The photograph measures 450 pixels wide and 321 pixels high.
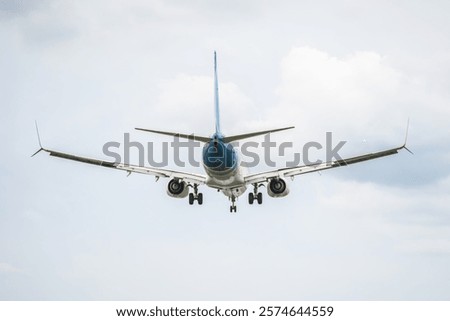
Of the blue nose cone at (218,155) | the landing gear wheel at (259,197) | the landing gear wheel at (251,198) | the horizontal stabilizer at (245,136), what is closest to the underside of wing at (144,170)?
the blue nose cone at (218,155)

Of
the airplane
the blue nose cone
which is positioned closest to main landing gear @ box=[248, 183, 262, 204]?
the airplane

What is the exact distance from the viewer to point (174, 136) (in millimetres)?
58688

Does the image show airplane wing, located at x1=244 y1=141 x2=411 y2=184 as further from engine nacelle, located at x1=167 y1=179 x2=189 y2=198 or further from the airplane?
engine nacelle, located at x1=167 y1=179 x2=189 y2=198

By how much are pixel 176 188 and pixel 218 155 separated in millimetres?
7185

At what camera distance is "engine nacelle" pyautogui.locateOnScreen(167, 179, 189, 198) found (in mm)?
65938

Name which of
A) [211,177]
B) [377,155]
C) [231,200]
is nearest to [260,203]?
[231,200]

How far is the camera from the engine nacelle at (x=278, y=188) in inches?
2601

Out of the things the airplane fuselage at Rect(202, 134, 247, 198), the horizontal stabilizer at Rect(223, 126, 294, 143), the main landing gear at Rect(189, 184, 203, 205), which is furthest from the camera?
the main landing gear at Rect(189, 184, 203, 205)

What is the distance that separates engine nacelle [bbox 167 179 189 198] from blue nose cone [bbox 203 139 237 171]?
5.59 m

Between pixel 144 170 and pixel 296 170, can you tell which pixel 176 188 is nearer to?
pixel 144 170

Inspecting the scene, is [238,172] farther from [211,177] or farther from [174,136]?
[174,136]

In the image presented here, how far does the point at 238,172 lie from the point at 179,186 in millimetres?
5393

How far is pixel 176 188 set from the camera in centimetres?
6600

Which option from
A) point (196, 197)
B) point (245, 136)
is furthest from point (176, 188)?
point (245, 136)
